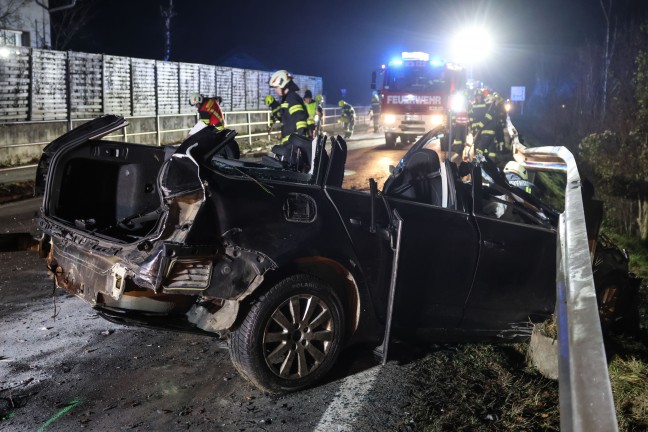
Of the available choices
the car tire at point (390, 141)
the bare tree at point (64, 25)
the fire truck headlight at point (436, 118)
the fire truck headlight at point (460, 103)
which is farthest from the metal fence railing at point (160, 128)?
the bare tree at point (64, 25)

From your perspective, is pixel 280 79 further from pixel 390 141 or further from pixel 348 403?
pixel 390 141

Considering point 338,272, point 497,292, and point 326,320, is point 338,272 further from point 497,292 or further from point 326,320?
point 497,292

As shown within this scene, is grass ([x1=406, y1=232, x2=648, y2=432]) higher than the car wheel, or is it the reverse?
the car wheel

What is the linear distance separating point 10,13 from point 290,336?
70.4 feet

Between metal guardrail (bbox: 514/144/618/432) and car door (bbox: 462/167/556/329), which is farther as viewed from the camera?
car door (bbox: 462/167/556/329)

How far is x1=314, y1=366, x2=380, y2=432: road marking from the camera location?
366 centimetres

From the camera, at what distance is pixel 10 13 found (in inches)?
834

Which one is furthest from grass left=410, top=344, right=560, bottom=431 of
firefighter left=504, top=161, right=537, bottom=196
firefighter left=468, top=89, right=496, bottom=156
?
firefighter left=468, top=89, right=496, bottom=156

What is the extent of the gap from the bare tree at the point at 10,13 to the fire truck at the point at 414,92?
12322mm

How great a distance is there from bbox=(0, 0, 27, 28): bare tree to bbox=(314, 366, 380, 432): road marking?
69.4 ft

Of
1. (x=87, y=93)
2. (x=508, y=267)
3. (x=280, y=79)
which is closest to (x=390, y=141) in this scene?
(x=87, y=93)

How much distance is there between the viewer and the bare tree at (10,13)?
69.2ft

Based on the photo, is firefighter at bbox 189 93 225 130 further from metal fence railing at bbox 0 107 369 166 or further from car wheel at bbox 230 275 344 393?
car wheel at bbox 230 275 344 393

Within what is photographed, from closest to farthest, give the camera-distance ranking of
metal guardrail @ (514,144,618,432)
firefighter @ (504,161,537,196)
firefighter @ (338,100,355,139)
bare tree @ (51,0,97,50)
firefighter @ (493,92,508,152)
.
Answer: metal guardrail @ (514,144,618,432), firefighter @ (504,161,537,196), firefighter @ (493,92,508,152), firefighter @ (338,100,355,139), bare tree @ (51,0,97,50)
